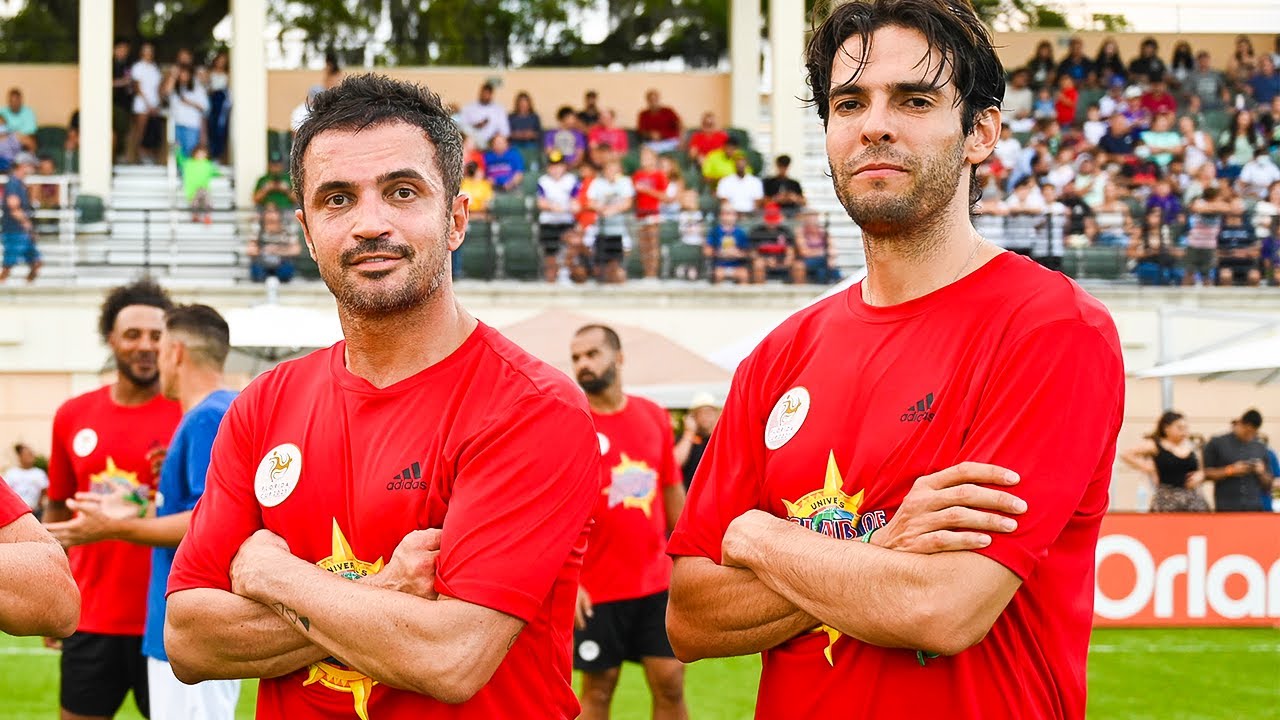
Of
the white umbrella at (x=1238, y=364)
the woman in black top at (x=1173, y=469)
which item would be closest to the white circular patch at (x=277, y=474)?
the white umbrella at (x=1238, y=364)

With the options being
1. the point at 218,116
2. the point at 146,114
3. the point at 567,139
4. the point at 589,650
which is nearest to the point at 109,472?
the point at 589,650

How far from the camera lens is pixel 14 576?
342cm

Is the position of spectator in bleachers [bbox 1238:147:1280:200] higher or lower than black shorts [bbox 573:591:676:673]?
higher

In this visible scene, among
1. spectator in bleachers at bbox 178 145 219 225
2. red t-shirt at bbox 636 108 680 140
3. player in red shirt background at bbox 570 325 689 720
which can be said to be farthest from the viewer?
red t-shirt at bbox 636 108 680 140

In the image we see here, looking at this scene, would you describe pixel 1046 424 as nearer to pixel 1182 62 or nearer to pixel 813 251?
pixel 813 251

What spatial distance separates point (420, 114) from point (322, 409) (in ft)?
2.30

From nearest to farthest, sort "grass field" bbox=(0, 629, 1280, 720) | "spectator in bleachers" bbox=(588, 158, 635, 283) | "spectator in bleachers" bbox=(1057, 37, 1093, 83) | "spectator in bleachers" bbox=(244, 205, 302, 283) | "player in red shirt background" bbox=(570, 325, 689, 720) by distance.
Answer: "player in red shirt background" bbox=(570, 325, 689, 720), "grass field" bbox=(0, 629, 1280, 720), "spectator in bleachers" bbox=(244, 205, 302, 283), "spectator in bleachers" bbox=(588, 158, 635, 283), "spectator in bleachers" bbox=(1057, 37, 1093, 83)

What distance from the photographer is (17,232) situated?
20.0 m

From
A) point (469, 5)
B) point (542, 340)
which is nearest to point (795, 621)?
point (542, 340)

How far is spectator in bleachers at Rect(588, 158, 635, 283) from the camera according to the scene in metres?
20.2

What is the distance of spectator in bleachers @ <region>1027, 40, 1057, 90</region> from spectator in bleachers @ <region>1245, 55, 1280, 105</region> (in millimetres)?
3228

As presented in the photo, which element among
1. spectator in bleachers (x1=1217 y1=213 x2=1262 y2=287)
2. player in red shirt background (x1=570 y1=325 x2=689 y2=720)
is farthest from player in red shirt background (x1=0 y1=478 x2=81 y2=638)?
spectator in bleachers (x1=1217 y1=213 x2=1262 y2=287)

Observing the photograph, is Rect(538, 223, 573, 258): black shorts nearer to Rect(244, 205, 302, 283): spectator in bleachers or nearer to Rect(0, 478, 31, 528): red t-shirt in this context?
Rect(244, 205, 302, 283): spectator in bleachers

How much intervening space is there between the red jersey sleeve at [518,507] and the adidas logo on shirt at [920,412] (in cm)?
74
